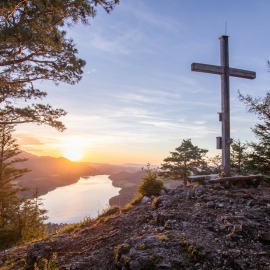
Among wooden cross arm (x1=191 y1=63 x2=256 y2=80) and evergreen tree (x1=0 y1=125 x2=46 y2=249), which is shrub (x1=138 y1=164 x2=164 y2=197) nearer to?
wooden cross arm (x1=191 y1=63 x2=256 y2=80)

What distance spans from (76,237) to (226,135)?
6.30 metres

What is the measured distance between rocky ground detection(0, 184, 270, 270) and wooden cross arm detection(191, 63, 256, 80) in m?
4.45

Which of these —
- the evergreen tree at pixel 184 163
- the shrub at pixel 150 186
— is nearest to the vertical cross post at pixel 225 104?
the shrub at pixel 150 186

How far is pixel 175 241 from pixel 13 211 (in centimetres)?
1765

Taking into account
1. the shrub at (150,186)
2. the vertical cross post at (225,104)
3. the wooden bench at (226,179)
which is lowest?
the shrub at (150,186)

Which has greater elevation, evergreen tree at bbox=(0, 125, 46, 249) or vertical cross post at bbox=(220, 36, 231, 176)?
vertical cross post at bbox=(220, 36, 231, 176)

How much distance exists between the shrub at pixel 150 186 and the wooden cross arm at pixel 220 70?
429cm

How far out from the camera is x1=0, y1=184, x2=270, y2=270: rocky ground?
151 inches

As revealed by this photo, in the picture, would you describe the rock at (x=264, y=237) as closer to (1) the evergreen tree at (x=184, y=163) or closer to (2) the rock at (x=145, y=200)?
(2) the rock at (x=145, y=200)

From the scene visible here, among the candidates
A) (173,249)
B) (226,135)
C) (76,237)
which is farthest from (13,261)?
(226,135)

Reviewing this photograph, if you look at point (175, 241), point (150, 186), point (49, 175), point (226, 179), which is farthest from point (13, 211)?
point (49, 175)

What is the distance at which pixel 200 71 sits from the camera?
873cm

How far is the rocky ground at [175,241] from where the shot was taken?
383cm

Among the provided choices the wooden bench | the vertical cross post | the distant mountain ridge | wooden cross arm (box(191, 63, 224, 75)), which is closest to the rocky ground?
the wooden bench
